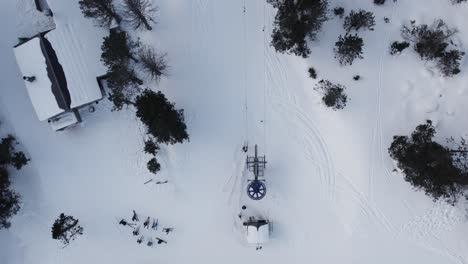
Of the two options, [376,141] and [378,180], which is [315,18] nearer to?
[376,141]

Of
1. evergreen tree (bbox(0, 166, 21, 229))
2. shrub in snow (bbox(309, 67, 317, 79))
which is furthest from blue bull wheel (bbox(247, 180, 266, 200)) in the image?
evergreen tree (bbox(0, 166, 21, 229))


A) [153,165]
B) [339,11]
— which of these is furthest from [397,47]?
[153,165]

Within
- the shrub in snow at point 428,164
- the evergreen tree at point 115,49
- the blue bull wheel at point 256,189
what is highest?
the evergreen tree at point 115,49

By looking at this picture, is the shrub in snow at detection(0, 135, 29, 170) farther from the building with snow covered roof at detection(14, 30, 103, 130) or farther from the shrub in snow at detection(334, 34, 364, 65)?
the shrub in snow at detection(334, 34, 364, 65)

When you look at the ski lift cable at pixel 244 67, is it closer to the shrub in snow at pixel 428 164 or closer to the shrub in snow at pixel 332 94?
the shrub in snow at pixel 332 94

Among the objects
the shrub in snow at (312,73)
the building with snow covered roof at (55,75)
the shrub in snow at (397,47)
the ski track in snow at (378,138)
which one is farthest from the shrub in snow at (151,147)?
the shrub in snow at (397,47)
